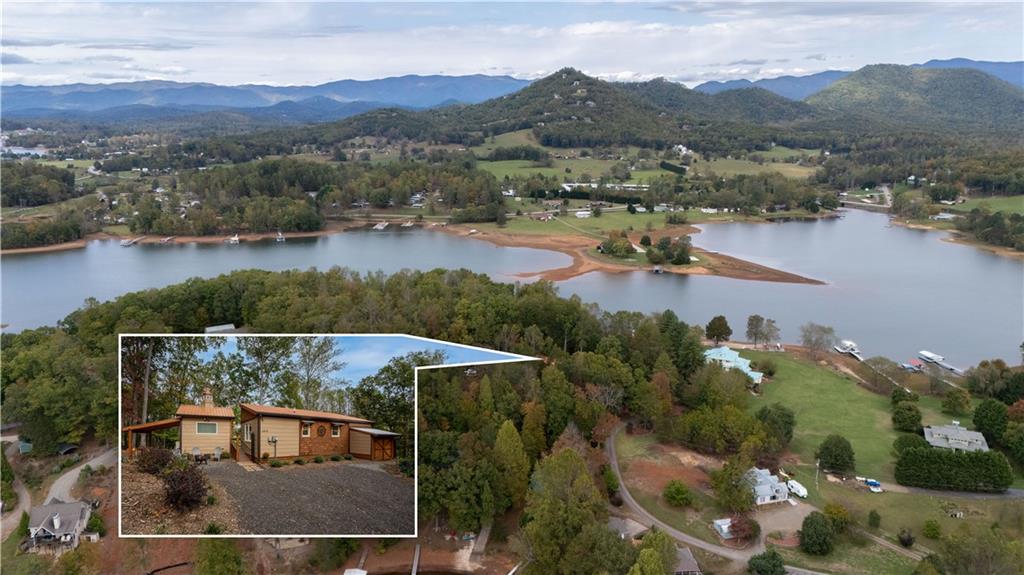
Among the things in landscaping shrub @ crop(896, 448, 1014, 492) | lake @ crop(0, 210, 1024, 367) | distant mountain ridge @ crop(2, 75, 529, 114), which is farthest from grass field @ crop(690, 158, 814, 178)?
distant mountain ridge @ crop(2, 75, 529, 114)

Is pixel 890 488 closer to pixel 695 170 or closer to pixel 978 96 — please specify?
pixel 695 170

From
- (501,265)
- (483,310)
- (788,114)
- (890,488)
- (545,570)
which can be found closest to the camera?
(545,570)

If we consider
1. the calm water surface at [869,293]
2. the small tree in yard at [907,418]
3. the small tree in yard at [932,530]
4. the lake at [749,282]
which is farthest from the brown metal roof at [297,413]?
the lake at [749,282]

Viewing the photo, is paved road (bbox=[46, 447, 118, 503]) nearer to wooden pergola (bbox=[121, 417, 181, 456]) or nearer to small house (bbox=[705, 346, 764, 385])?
wooden pergola (bbox=[121, 417, 181, 456])

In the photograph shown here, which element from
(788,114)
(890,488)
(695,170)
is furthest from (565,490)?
(788,114)

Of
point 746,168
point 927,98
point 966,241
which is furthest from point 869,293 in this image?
point 927,98

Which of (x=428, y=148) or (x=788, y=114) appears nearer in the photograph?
(x=428, y=148)

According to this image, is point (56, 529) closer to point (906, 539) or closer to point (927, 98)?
point (906, 539)
